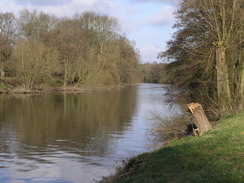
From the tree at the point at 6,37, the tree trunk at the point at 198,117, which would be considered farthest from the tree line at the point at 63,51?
the tree trunk at the point at 198,117

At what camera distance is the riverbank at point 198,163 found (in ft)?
22.4

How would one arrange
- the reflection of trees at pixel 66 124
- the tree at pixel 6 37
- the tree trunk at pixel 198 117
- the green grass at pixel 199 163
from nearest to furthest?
1. the green grass at pixel 199 163
2. the tree trunk at pixel 198 117
3. the reflection of trees at pixel 66 124
4. the tree at pixel 6 37

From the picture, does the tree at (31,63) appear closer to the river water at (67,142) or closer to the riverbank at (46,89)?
the riverbank at (46,89)

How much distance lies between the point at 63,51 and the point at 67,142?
153 ft

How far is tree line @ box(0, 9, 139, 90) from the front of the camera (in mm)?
57094

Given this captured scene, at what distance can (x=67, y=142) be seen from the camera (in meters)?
21.1

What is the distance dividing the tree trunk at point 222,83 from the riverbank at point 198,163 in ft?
33.2

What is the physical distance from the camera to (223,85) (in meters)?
20.7

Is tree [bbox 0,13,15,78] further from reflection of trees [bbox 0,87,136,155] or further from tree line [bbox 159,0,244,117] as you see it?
tree line [bbox 159,0,244,117]

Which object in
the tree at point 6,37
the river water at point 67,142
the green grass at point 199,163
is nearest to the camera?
the green grass at point 199,163

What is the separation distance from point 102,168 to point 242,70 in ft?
39.9

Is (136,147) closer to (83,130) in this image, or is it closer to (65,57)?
(83,130)

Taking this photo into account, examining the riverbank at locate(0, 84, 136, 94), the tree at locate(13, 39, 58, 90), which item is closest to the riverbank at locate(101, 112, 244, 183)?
the tree at locate(13, 39, 58, 90)

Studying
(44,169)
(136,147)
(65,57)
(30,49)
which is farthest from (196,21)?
(65,57)
